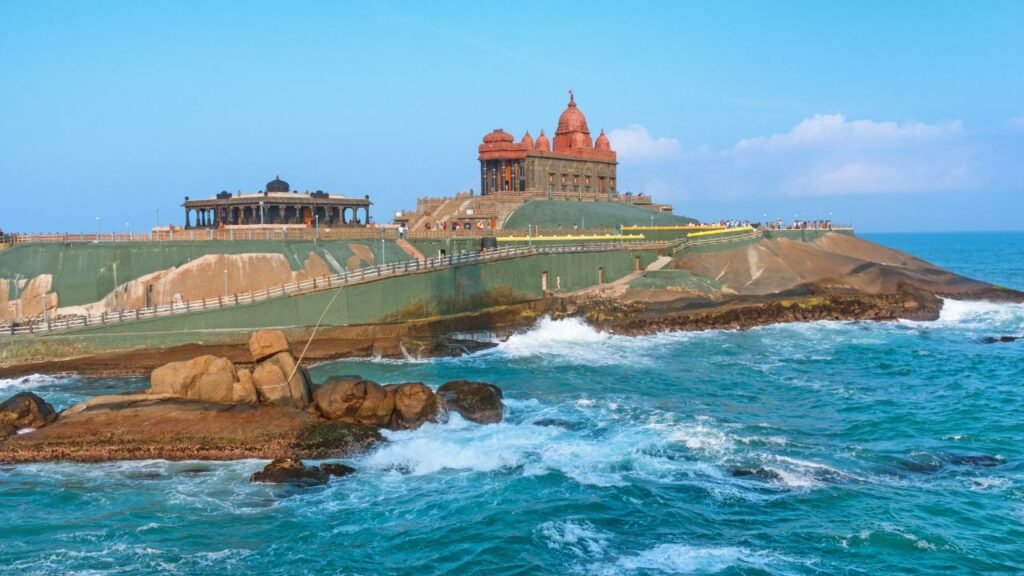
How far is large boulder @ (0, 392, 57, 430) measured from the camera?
107 feet

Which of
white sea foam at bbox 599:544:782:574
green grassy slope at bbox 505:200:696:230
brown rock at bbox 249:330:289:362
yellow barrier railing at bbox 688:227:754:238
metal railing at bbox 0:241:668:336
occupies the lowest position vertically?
white sea foam at bbox 599:544:782:574

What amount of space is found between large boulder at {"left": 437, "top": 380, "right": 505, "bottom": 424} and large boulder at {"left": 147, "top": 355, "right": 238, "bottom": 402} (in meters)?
8.16

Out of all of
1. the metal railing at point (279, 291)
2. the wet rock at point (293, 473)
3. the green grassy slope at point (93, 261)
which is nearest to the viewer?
the wet rock at point (293, 473)

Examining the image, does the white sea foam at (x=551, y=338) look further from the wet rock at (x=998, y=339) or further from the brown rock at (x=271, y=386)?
the wet rock at (x=998, y=339)

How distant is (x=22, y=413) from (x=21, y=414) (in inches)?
1.9

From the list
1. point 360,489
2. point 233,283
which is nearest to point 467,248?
point 233,283

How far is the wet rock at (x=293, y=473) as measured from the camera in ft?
95.7

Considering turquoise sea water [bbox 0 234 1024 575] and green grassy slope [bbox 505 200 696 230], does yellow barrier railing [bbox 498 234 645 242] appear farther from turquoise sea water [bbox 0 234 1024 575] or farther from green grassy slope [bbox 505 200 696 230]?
turquoise sea water [bbox 0 234 1024 575]

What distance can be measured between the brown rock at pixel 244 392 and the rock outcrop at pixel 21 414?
638 cm

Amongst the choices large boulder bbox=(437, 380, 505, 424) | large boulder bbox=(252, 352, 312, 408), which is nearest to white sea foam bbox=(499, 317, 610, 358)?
large boulder bbox=(437, 380, 505, 424)

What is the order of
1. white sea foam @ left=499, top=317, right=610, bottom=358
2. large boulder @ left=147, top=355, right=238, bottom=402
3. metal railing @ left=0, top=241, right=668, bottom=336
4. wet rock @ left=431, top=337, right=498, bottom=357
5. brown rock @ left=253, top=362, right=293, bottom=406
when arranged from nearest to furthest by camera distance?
1. large boulder @ left=147, top=355, right=238, bottom=402
2. brown rock @ left=253, top=362, right=293, bottom=406
3. metal railing @ left=0, top=241, right=668, bottom=336
4. wet rock @ left=431, top=337, right=498, bottom=357
5. white sea foam @ left=499, top=317, right=610, bottom=358

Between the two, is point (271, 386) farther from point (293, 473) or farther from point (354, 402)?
point (293, 473)

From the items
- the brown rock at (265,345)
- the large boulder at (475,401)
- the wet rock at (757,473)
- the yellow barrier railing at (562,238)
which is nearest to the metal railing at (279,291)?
the yellow barrier railing at (562,238)

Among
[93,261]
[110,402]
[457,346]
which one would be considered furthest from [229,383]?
[93,261]
